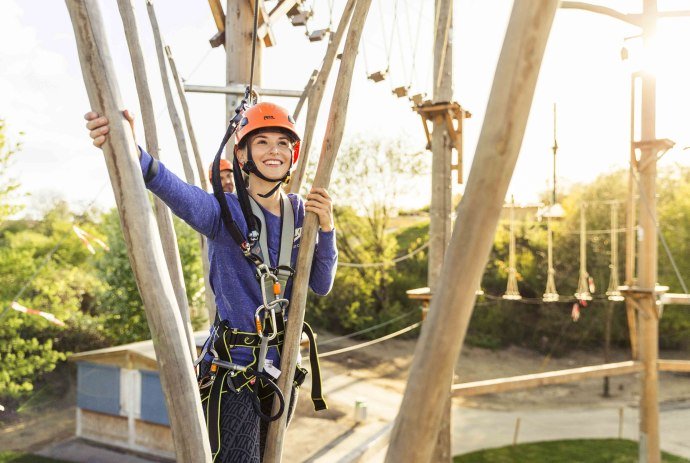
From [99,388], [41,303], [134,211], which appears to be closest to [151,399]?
Answer: [99,388]

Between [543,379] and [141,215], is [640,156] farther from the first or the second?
[141,215]

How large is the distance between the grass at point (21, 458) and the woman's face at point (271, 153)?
10693 millimetres

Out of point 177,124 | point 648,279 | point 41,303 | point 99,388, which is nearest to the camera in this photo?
point 177,124

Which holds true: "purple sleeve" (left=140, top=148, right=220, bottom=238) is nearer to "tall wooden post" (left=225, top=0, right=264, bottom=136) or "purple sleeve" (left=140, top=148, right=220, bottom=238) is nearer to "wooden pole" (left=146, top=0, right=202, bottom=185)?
"wooden pole" (left=146, top=0, right=202, bottom=185)

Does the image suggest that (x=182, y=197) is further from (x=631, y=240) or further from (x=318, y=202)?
(x=631, y=240)

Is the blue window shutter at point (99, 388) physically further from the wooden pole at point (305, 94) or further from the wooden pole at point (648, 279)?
the wooden pole at point (305, 94)

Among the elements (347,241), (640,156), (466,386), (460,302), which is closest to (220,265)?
(460,302)

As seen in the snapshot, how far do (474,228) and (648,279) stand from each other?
8.02m

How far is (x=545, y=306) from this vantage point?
1980cm

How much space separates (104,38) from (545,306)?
66.4 feet

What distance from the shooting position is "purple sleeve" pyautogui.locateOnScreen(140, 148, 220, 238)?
4.64 feet

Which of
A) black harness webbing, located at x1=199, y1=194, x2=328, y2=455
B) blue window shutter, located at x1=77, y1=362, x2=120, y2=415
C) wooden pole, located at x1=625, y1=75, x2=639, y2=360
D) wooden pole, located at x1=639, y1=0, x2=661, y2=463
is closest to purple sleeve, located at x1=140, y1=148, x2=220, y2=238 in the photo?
black harness webbing, located at x1=199, y1=194, x2=328, y2=455

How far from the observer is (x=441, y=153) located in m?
7.09

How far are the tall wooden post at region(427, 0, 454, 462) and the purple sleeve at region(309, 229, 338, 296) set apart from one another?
16.8ft
